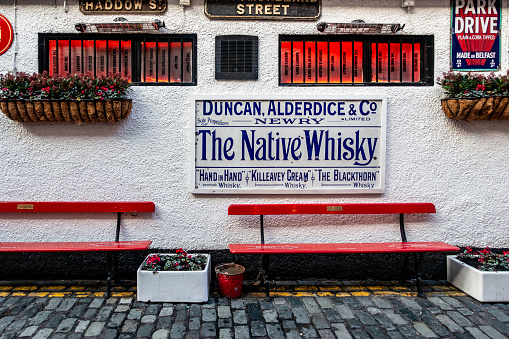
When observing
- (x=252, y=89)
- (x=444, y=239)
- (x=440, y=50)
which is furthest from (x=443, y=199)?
(x=252, y=89)

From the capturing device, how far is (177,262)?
3953mm

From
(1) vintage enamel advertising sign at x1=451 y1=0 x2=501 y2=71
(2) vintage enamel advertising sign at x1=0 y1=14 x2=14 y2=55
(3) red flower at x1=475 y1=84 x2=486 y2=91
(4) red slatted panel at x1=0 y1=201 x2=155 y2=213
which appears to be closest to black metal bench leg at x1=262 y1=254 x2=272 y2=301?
(4) red slatted panel at x1=0 y1=201 x2=155 y2=213

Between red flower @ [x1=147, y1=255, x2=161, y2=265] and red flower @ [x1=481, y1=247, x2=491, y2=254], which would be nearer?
red flower @ [x1=147, y1=255, x2=161, y2=265]

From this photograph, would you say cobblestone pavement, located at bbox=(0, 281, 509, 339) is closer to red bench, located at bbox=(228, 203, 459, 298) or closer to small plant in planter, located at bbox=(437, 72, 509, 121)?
red bench, located at bbox=(228, 203, 459, 298)

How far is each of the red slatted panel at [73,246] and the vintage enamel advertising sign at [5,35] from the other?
8.14 ft

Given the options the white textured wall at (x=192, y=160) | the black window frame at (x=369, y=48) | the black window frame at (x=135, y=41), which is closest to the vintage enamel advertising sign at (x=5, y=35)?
the white textured wall at (x=192, y=160)

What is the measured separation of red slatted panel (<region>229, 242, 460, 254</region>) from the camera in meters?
3.86

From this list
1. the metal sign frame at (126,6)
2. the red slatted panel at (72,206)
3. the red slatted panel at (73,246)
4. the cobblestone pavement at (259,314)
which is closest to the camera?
the cobblestone pavement at (259,314)

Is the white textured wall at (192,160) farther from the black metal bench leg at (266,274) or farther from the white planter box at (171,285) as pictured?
the white planter box at (171,285)

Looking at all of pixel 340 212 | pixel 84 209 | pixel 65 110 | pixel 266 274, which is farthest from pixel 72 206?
pixel 340 212

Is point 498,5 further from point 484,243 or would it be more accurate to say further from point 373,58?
point 484,243

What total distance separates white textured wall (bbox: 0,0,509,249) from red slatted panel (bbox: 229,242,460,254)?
25 cm

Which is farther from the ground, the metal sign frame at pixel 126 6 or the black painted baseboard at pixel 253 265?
the metal sign frame at pixel 126 6

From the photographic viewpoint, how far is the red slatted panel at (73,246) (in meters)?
3.84
